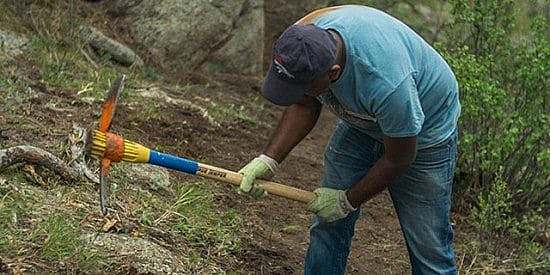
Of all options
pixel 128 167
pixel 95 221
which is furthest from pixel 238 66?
pixel 95 221

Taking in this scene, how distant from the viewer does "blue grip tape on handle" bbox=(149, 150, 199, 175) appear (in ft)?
12.3

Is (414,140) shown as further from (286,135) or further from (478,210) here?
(478,210)

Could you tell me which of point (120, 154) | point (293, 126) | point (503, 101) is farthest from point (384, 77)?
point (503, 101)

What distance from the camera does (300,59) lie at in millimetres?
3186

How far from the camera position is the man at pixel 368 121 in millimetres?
3297

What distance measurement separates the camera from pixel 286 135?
3992 millimetres

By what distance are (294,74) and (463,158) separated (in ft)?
10.2

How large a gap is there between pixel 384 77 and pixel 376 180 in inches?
20.1

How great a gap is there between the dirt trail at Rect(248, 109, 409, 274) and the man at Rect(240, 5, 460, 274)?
0.85m

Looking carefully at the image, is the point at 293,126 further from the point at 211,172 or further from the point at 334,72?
the point at 334,72

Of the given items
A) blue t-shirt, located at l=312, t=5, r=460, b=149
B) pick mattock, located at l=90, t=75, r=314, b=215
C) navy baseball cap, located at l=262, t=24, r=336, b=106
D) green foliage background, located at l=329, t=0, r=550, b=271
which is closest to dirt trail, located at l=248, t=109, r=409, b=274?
green foliage background, located at l=329, t=0, r=550, b=271

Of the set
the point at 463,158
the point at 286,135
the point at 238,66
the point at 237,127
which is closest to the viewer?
the point at 286,135

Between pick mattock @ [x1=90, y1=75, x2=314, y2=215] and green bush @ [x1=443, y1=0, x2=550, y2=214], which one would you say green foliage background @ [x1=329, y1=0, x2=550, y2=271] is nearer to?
green bush @ [x1=443, y1=0, x2=550, y2=214]

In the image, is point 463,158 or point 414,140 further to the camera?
point 463,158
